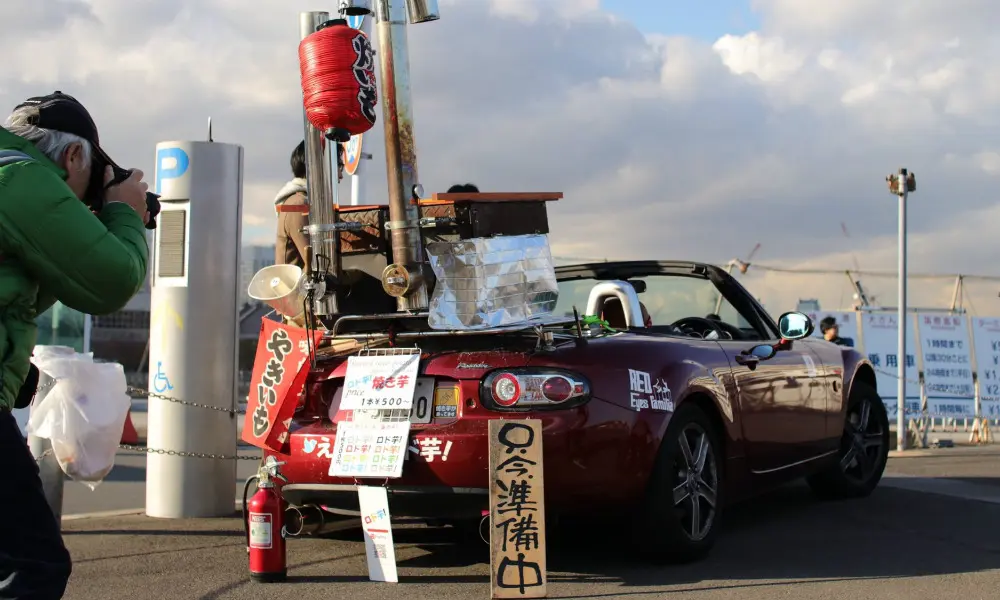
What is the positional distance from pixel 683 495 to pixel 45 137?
11.0 ft

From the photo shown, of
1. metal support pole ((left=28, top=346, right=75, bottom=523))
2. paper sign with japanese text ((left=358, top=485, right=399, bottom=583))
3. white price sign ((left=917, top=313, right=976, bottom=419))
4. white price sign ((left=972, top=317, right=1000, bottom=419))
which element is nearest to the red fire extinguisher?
paper sign with japanese text ((left=358, top=485, right=399, bottom=583))

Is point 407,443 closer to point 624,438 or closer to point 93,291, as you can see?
point 624,438

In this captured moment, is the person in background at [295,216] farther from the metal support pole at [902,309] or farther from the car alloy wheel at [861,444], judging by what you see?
the metal support pole at [902,309]

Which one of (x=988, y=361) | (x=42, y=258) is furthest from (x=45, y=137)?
(x=988, y=361)

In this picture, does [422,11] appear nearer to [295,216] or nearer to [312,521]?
[295,216]

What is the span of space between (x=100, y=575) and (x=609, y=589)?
245 centimetres

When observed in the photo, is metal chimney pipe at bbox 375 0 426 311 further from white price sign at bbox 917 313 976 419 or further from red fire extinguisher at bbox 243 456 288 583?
white price sign at bbox 917 313 976 419

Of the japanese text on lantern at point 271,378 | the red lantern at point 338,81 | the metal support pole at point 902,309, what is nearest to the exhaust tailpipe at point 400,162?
the red lantern at point 338,81

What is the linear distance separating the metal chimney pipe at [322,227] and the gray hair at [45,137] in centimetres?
249

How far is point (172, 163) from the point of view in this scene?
6902 millimetres

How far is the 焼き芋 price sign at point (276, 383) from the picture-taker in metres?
4.94

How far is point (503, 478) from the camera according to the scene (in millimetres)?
4312

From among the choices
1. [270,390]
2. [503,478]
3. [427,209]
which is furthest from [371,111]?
[503,478]

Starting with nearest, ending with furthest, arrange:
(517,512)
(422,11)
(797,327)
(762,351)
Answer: (517,512), (422,11), (762,351), (797,327)
